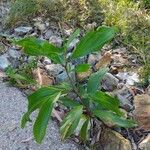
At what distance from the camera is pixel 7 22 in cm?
373

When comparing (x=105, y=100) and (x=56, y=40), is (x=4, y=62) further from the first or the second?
(x=105, y=100)

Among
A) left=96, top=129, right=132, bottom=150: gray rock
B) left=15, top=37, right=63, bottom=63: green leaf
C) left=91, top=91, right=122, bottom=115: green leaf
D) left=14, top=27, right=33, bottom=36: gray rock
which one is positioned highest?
left=15, top=37, right=63, bottom=63: green leaf

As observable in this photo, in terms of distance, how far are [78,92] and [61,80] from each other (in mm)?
747

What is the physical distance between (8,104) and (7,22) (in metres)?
0.95

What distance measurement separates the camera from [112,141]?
8.44 feet

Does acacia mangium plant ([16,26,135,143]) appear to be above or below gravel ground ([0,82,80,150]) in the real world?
above

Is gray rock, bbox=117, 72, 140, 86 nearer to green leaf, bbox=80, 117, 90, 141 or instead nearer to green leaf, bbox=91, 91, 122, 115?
green leaf, bbox=80, 117, 90, 141

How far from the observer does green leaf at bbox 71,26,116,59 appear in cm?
214

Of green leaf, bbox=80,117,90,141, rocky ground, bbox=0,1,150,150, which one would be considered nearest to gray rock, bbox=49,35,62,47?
rocky ground, bbox=0,1,150,150

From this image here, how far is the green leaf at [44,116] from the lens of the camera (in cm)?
218

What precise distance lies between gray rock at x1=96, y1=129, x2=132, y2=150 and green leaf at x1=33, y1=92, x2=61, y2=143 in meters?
0.50

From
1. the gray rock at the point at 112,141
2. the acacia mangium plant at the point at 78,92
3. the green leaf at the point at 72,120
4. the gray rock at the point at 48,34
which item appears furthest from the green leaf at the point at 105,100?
the gray rock at the point at 48,34

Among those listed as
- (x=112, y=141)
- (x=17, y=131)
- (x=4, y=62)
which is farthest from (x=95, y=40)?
(x=4, y=62)

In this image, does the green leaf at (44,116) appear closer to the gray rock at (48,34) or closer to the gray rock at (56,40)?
the gray rock at (56,40)
